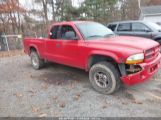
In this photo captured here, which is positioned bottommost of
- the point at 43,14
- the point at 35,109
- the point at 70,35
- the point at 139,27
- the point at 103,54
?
the point at 35,109

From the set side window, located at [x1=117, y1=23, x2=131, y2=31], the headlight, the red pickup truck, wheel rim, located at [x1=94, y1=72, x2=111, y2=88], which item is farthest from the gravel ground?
side window, located at [x1=117, y1=23, x2=131, y2=31]

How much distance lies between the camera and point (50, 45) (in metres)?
6.36

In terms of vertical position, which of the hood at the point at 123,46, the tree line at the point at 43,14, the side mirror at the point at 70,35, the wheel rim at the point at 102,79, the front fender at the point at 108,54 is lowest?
the wheel rim at the point at 102,79

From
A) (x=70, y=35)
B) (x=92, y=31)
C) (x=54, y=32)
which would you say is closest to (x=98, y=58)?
(x=92, y=31)

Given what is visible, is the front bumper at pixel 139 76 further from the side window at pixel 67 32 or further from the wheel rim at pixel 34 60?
the wheel rim at pixel 34 60

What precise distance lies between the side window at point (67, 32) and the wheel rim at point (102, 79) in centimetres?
140

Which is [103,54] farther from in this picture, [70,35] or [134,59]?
[70,35]

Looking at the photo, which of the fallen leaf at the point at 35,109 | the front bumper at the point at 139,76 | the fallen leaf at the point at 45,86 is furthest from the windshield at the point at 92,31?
the fallen leaf at the point at 35,109

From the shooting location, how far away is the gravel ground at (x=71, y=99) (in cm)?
381

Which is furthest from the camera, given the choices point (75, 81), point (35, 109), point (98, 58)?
point (75, 81)

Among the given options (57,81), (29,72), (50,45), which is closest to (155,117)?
(57,81)

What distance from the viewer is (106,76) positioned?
180 inches

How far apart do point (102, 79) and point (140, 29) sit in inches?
213

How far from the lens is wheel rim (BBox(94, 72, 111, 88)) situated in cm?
457
